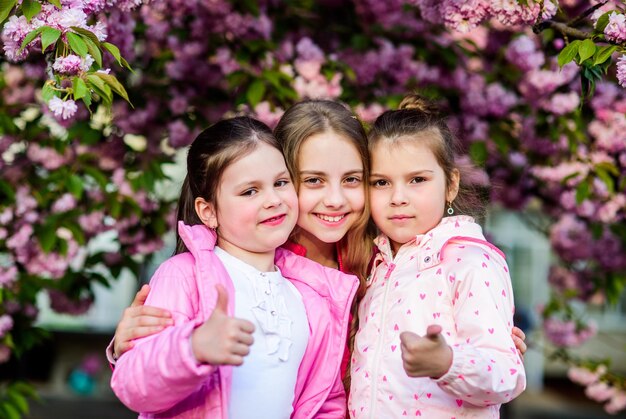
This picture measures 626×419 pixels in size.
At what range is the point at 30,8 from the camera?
2.34 meters

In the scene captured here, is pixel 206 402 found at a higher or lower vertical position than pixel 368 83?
lower

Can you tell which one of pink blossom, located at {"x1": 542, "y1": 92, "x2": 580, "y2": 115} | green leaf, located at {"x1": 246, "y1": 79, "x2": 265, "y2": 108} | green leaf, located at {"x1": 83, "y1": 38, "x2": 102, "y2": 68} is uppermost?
pink blossom, located at {"x1": 542, "y1": 92, "x2": 580, "y2": 115}

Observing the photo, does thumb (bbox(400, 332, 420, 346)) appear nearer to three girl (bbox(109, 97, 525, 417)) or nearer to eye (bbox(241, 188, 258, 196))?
three girl (bbox(109, 97, 525, 417))

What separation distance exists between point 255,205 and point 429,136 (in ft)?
2.27

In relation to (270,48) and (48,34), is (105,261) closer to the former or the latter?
(270,48)

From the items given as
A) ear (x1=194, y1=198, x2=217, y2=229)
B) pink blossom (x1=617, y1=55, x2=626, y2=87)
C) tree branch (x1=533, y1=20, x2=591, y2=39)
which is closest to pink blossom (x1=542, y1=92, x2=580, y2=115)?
tree branch (x1=533, y1=20, x2=591, y2=39)

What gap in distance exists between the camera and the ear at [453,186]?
2.78 meters

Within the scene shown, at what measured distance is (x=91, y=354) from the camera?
484 inches

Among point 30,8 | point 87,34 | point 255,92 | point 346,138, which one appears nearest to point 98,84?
point 87,34

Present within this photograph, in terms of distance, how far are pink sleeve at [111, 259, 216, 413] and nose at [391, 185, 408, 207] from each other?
79 cm

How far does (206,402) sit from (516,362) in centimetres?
92

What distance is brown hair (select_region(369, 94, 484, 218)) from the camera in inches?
107

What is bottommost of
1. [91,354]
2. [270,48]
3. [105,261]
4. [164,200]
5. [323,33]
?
[91,354]

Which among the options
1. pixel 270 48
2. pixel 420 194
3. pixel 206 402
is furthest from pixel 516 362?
pixel 270 48
